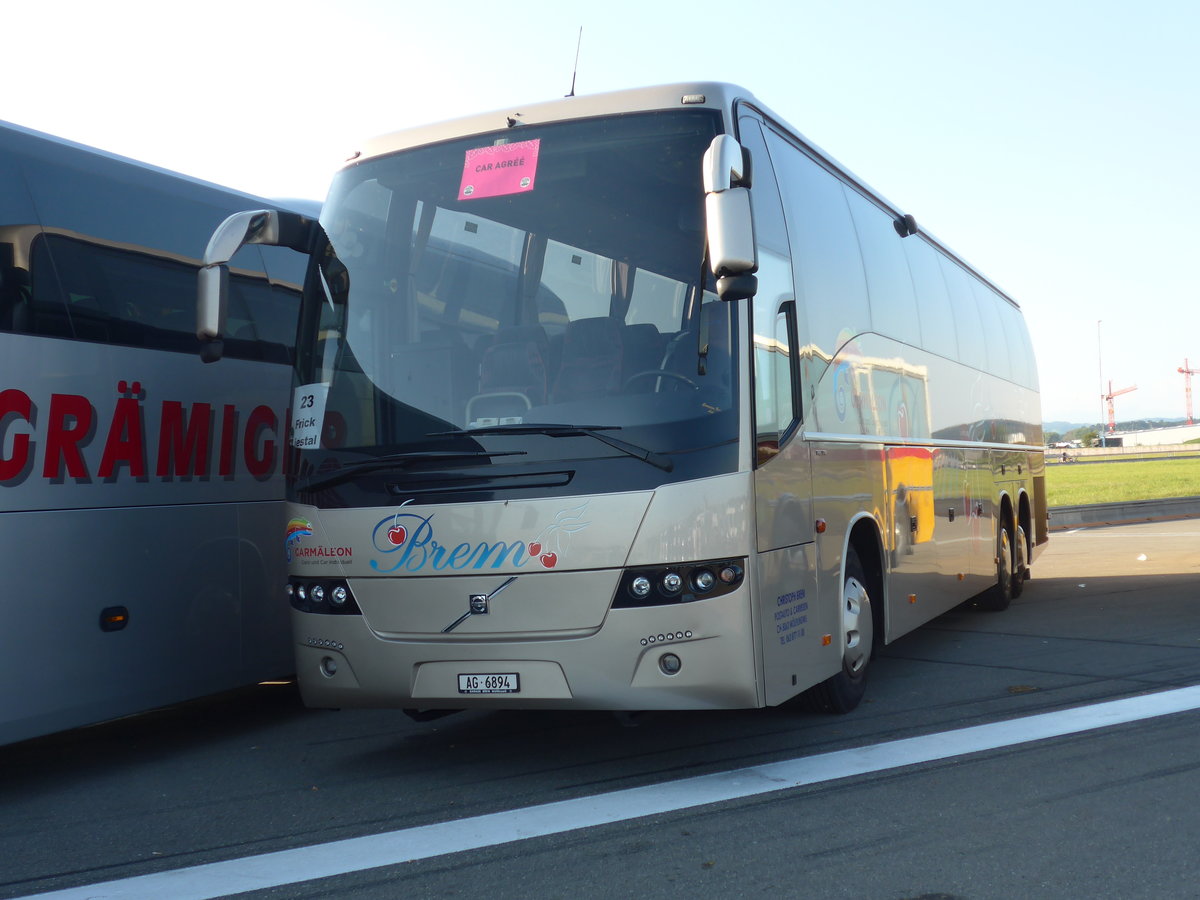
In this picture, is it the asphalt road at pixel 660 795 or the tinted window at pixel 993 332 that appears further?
the tinted window at pixel 993 332

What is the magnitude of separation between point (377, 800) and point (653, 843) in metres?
1.57

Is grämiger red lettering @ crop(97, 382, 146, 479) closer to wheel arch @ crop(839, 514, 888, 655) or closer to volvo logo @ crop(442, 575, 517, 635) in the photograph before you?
volvo logo @ crop(442, 575, 517, 635)

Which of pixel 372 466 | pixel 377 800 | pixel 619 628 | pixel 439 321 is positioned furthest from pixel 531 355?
pixel 377 800

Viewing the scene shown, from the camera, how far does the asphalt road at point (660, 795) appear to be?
445cm

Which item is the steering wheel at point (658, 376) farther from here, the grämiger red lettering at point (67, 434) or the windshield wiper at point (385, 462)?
the grämiger red lettering at point (67, 434)

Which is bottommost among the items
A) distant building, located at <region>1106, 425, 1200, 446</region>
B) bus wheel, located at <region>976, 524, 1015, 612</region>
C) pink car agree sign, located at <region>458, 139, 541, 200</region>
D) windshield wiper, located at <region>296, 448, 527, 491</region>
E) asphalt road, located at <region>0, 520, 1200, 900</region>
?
asphalt road, located at <region>0, 520, 1200, 900</region>

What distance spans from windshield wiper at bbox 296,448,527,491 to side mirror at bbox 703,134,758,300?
1.21 meters

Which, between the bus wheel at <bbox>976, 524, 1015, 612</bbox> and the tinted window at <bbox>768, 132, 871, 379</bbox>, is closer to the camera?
the tinted window at <bbox>768, 132, 871, 379</bbox>

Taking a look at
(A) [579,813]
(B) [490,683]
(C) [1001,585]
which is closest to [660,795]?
(A) [579,813]

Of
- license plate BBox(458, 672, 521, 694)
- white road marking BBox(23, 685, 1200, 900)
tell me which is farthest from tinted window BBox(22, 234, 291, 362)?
white road marking BBox(23, 685, 1200, 900)

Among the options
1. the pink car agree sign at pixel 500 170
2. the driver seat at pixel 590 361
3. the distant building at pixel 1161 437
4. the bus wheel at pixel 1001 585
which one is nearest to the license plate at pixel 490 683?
the driver seat at pixel 590 361

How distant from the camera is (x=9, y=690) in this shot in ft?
19.7

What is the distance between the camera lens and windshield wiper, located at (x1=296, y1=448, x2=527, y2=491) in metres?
5.71

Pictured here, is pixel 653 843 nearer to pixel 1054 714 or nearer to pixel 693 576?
pixel 693 576
